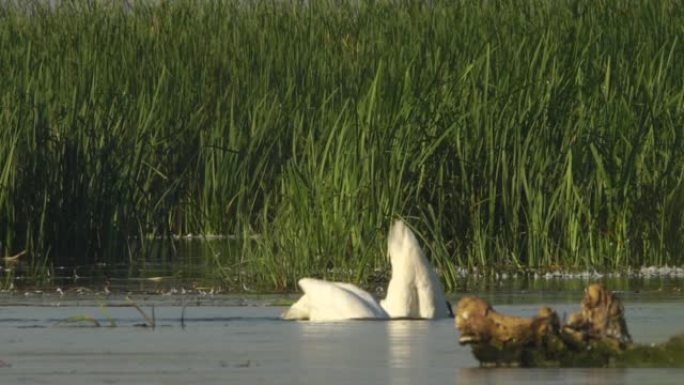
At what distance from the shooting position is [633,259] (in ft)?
48.4

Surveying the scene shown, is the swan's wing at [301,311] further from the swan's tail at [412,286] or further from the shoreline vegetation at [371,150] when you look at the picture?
the shoreline vegetation at [371,150]

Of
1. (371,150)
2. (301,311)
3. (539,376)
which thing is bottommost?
(539,376)

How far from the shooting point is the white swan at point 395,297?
11188 mm

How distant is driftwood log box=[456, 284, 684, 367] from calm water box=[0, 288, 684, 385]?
10 cm

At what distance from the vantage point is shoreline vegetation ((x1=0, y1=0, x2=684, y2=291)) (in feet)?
46.7

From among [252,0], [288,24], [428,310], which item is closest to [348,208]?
[428,310]

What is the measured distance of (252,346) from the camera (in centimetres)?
999

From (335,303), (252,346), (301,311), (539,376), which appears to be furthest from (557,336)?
(301,311)

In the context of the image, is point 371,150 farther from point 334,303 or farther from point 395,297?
point 334,303

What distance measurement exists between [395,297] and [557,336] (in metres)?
2.87

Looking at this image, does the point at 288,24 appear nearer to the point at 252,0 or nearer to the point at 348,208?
the point at 252,0

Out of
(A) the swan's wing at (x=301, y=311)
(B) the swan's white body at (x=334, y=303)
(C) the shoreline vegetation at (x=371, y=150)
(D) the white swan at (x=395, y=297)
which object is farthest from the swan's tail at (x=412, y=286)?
(C) the shoreline vegetation at (x=371, y=150)

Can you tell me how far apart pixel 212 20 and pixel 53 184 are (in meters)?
7.91

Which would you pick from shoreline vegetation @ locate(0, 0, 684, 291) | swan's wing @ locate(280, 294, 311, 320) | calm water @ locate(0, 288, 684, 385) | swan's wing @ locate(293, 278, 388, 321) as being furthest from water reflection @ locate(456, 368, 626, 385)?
shoreline vegetation @ locate(0, 0, 684, 291)
